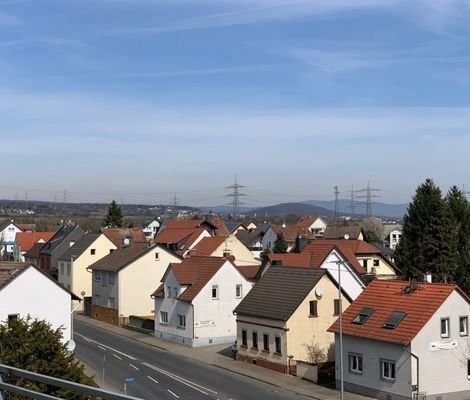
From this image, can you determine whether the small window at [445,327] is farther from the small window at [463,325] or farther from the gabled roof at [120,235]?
the gabled roof at [120,235]

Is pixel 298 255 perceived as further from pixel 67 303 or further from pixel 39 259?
pixel 39 259

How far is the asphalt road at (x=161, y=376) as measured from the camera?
37.5 meters

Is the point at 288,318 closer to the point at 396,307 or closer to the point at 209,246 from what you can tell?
the point at 396,307

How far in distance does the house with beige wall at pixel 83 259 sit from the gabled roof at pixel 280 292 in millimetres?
33087

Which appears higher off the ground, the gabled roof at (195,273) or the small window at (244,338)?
the gabled roof at (195,273)

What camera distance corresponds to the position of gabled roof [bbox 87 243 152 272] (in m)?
66.9

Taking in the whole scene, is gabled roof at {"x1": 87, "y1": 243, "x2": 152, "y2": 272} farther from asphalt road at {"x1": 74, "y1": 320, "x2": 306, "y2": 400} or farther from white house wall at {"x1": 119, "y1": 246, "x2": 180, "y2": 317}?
asphalt road at {"x1": 74, "y1": 320, "x2": 306, "y2": 400}

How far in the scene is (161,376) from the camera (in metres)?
42.3

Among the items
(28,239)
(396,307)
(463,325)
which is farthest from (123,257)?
(28,239)

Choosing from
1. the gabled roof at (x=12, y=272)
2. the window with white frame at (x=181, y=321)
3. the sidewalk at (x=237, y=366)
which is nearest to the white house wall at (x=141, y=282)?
the sidewalk at (x=237, y=366)

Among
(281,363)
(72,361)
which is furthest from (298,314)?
(72,361)

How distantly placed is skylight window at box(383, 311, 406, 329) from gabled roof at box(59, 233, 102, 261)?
46.1 m

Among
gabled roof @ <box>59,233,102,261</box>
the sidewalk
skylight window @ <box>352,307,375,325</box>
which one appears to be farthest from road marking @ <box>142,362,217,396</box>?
gabled roof @ <box>59,233,102,261</box>

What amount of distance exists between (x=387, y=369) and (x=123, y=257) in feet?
120
